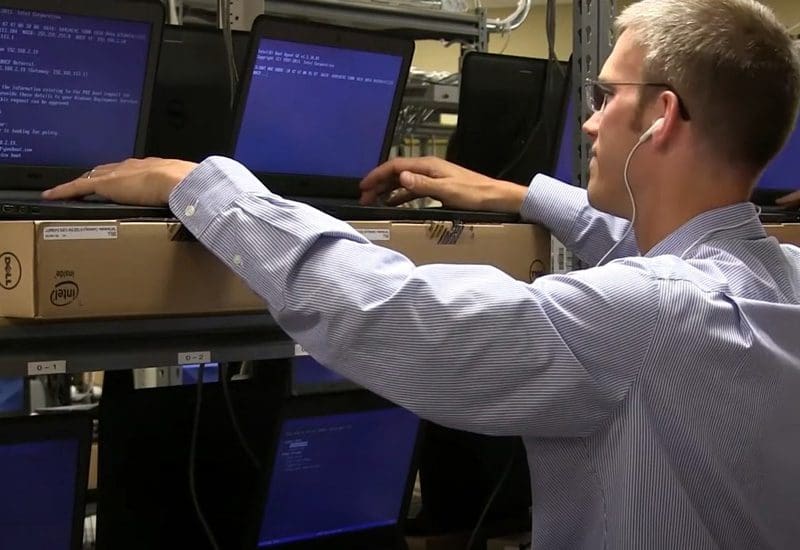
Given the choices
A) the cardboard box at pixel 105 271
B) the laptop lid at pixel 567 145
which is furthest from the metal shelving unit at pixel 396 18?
the cardboard box at pixel 105 271

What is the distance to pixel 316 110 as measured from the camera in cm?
127

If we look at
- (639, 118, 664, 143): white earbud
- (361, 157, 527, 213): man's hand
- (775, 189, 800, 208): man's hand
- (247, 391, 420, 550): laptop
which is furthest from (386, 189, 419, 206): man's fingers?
(775, 189, 800, 208): man's hand

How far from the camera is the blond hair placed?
0.98 m

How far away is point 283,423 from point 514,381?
0.51 metres

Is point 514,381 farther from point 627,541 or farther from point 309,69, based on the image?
point 309,69

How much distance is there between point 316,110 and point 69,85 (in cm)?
34

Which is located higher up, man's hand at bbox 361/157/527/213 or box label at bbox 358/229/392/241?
man's hand at bbox 361/157/527/213

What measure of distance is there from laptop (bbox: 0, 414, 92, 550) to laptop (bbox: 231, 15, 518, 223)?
43 cm

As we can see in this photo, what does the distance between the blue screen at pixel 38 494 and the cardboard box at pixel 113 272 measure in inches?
9.8

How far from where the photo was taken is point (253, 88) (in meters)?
1.20

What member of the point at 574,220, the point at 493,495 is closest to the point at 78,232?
the point at 574,220

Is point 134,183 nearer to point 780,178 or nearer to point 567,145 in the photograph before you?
point 567,145

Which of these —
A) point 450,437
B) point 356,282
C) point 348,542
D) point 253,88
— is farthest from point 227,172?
point 450,437

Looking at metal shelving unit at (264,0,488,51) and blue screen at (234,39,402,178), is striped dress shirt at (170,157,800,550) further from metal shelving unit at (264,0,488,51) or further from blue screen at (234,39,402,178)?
metal shelving unit at (264,0,488,51)
